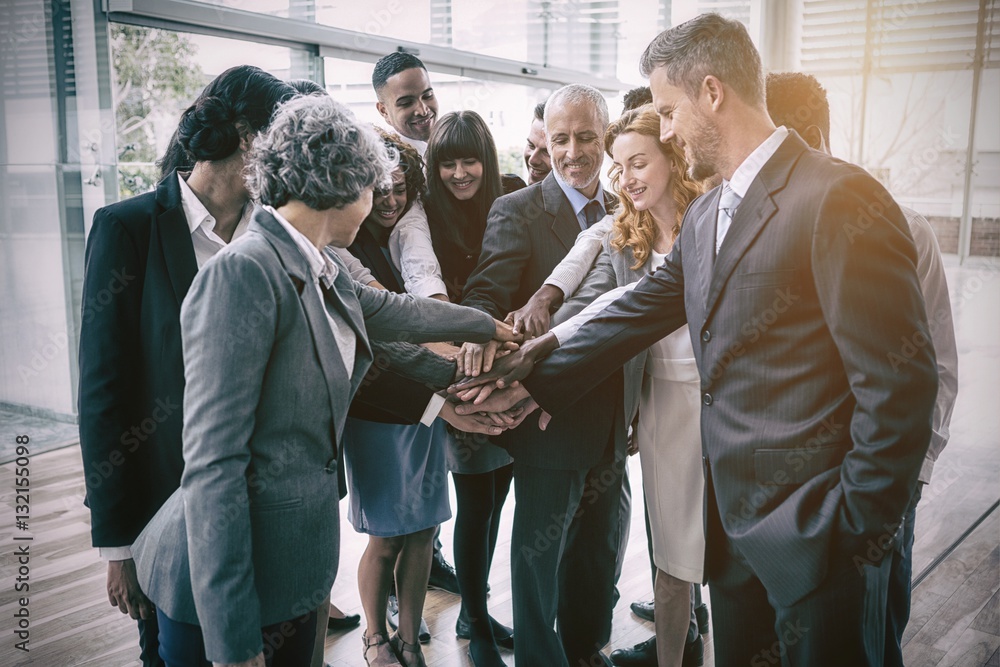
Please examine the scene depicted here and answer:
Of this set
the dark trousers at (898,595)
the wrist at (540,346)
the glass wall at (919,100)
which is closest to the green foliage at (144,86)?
the wrist at (540,346)

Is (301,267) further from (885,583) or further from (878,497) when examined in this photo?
(885,583)

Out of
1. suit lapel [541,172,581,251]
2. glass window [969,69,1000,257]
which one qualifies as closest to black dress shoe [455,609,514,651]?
suit lapel [541,172,581,251]

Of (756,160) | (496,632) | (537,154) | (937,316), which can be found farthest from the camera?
(537,154)

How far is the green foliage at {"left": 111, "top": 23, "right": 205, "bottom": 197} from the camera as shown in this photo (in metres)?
4.63

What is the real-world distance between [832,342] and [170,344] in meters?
1.29

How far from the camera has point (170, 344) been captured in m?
1.62

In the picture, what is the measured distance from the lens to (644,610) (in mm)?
2914

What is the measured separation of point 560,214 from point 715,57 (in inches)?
32.7

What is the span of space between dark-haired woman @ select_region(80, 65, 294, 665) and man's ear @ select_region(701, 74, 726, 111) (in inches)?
34.4

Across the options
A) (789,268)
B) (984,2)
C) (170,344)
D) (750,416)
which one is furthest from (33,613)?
(984,2)

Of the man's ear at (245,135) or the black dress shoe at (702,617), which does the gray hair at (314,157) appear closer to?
the man's ear at (245,135)

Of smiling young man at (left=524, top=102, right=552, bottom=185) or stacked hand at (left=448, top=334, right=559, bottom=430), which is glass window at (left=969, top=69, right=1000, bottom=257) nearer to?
smiling young man at (left=524, top=102, right=552, bottom=185)

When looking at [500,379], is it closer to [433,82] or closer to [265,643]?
[265,643]

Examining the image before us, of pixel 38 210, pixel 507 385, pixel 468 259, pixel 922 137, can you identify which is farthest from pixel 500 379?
pixel 922 137
